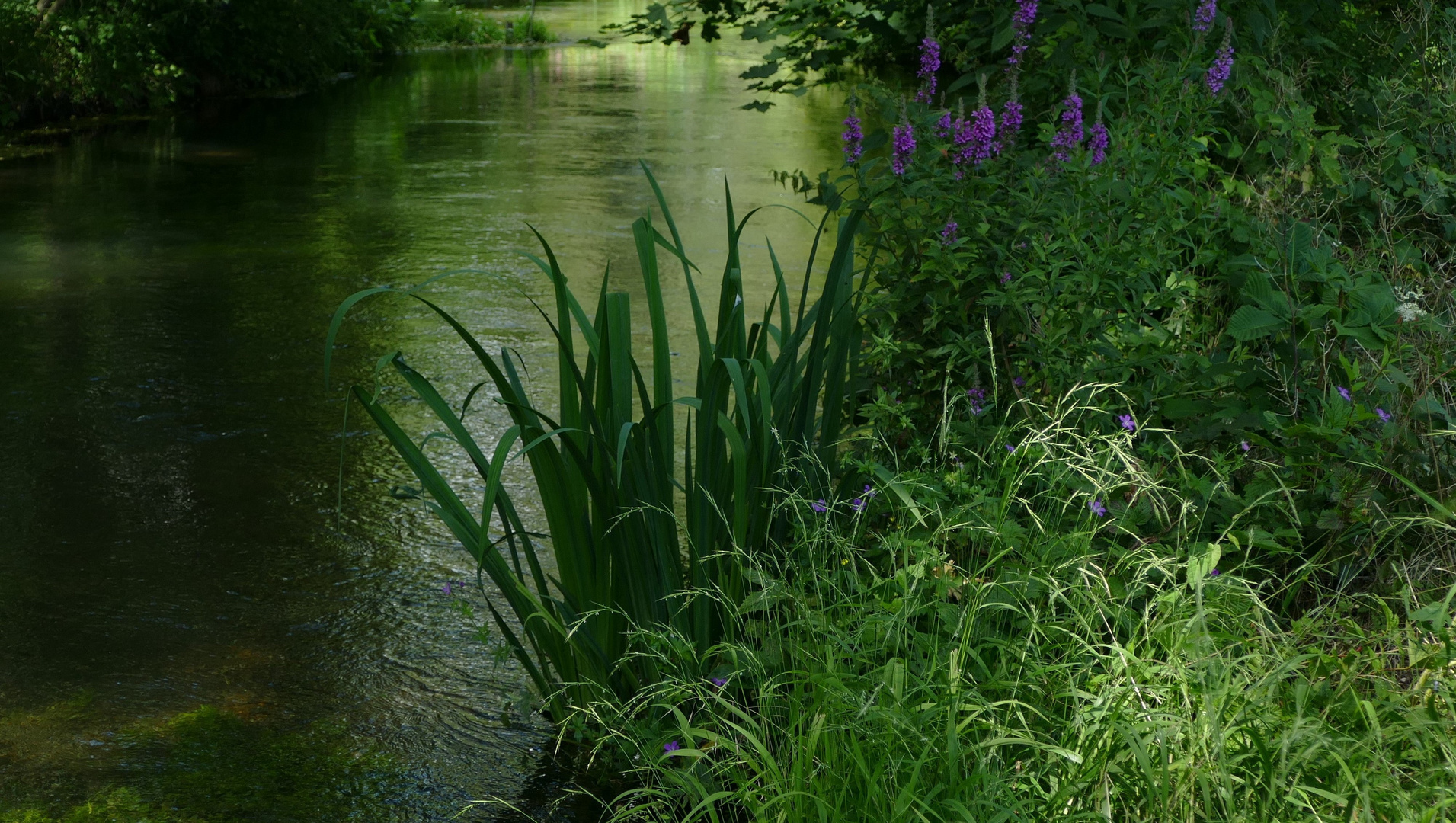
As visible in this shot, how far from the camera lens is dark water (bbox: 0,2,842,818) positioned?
3.43 meters

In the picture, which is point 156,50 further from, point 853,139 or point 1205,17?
point 1205,17

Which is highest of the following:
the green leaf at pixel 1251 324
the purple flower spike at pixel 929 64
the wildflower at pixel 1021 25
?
the wildflower at pixel 1021 25

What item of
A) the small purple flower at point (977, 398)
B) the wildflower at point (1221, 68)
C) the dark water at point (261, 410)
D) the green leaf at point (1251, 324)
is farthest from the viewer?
the wildflower at point (1221, 68)

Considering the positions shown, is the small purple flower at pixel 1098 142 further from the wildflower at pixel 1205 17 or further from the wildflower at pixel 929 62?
the wildflower at pixel 1205 17

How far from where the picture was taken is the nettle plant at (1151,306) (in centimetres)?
279

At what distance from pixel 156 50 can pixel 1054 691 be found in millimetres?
15684

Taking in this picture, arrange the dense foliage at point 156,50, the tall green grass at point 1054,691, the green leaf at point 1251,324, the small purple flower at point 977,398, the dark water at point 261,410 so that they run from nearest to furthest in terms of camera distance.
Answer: the tall green grass at point 1054,691 < the green leaf at point 1251,324 < the small purple flower at point 977,398 < the dark water at point 261,410 < the dense foliage at point 156,50

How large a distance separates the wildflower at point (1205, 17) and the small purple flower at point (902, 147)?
3.34ft

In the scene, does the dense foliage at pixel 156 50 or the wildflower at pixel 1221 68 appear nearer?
the wildflower at pixel 1221 68

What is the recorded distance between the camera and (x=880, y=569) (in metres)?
3.05

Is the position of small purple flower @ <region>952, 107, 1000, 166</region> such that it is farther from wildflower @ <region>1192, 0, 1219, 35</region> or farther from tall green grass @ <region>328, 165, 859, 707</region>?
wildflower @ <region>1192, 0, 1219, 35</region>

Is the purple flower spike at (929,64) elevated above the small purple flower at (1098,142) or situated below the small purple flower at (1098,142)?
above

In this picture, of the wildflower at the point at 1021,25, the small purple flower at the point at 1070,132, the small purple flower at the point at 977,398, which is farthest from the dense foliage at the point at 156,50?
the small purple flower at the point at 977,398

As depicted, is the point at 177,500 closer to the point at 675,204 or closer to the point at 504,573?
the point at 504,573
